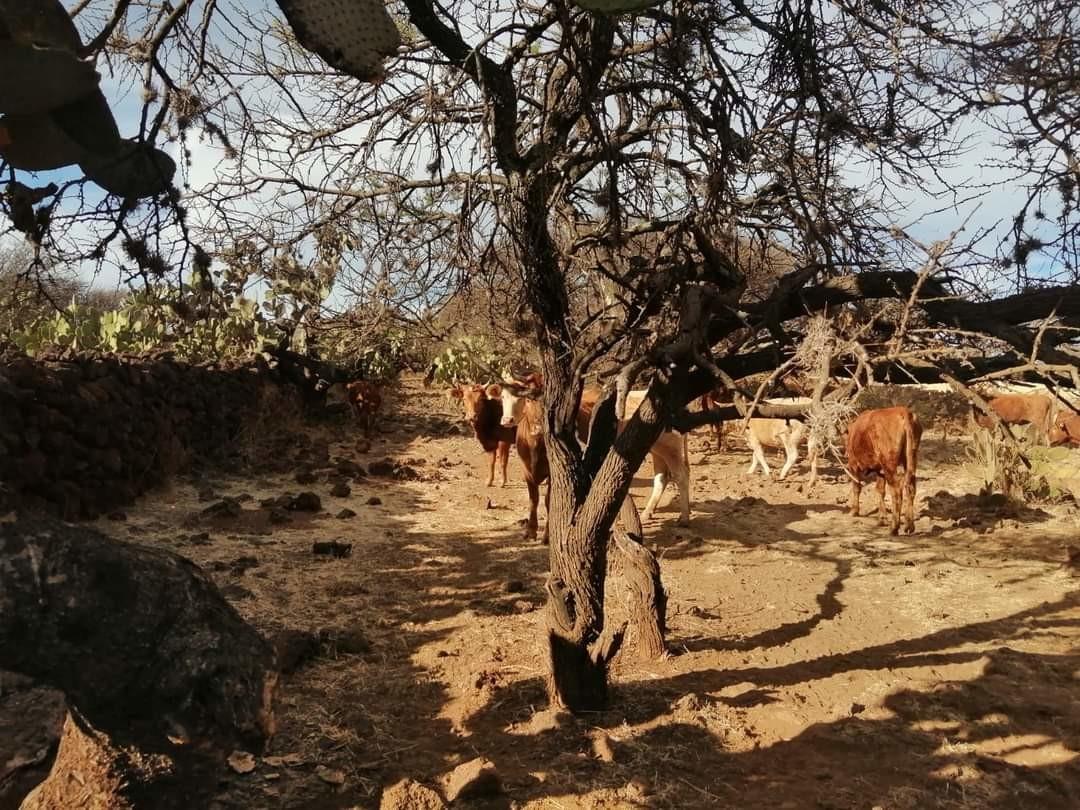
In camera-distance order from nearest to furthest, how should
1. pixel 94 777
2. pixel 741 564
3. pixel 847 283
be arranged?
pixel 94 777, pixel 847 283, pixel 741 564

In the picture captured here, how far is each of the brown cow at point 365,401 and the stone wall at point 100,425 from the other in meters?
3.27

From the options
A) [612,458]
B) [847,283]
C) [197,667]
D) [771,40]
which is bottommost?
[197,667]

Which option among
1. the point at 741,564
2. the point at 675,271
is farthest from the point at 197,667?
the point at 741,564

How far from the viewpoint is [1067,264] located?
399cm

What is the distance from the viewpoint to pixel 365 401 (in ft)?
49.6

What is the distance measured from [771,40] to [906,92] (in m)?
0.84

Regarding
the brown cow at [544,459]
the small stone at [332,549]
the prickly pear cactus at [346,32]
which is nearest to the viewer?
the prickly pear cactus at [346,32]

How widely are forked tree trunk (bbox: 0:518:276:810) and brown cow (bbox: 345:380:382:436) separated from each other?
12.5 meters

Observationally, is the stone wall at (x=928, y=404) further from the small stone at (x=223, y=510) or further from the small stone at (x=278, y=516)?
the small stone at (x=223, y=510)

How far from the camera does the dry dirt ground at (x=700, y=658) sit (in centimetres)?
390

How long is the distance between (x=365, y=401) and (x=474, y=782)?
39.5 feet

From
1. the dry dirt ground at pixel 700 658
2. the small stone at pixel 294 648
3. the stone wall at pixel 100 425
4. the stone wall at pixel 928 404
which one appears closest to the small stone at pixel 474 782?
the dry dirt ground at pixel 700 658

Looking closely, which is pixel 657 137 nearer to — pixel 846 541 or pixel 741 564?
pixel 741 564

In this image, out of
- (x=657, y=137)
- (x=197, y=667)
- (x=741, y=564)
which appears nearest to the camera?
(x=197, y=667)
